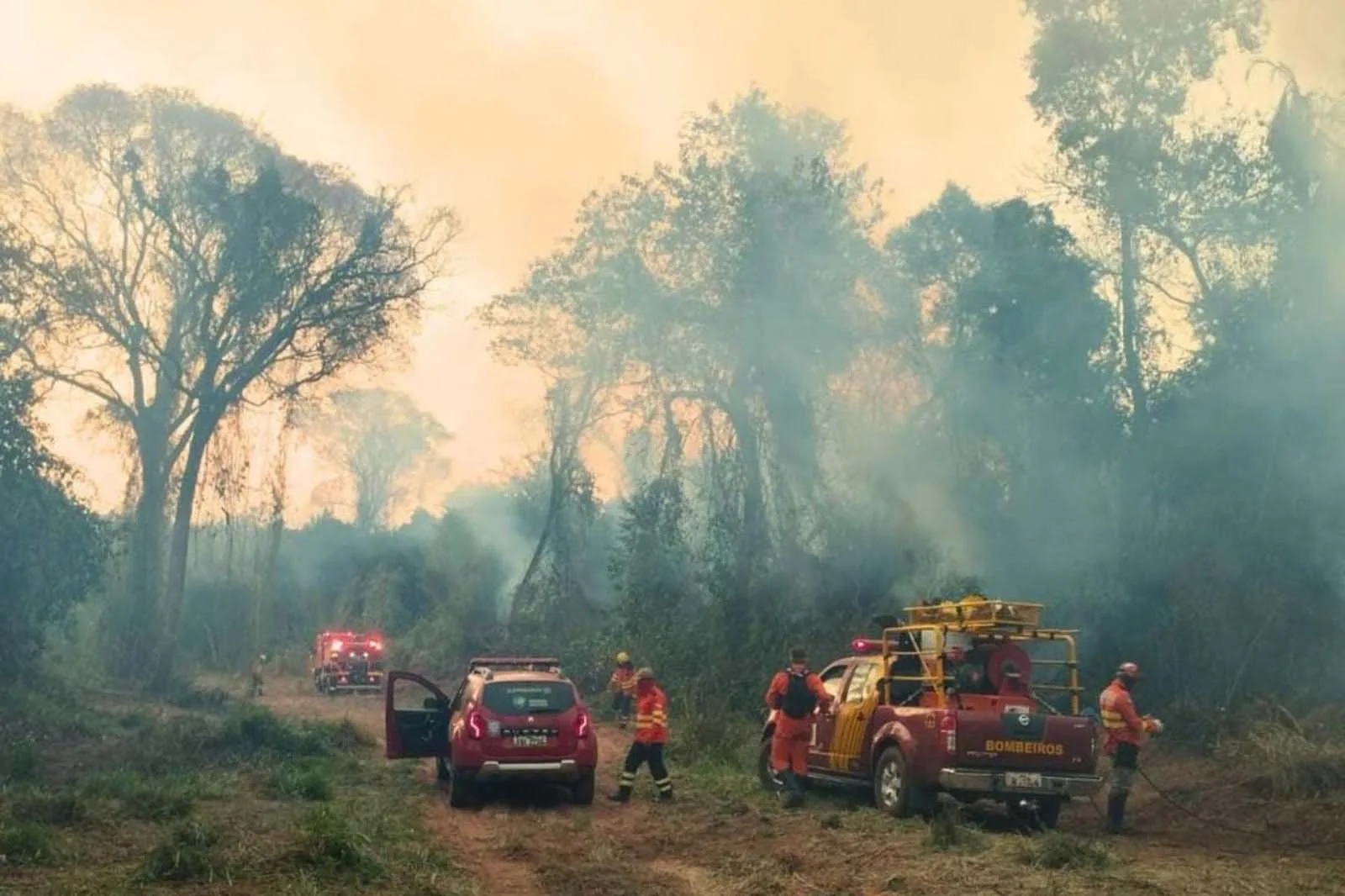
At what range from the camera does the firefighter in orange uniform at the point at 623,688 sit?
2345 cm

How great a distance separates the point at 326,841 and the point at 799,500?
923 inches

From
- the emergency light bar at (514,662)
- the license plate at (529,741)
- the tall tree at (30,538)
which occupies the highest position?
the tall tree at (30,538)

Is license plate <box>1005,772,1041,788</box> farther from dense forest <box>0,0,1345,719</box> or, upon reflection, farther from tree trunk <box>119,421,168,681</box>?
tree trunk <box>119,421,168,681</box>

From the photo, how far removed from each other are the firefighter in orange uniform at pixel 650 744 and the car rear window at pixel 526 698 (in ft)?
3.00

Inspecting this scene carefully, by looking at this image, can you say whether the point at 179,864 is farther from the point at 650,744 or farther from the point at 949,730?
the point at 949,730

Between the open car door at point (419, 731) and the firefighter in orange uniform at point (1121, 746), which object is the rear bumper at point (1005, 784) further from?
the open car door at point (419, 731)

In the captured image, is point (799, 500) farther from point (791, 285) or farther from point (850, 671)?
point (850, 671)

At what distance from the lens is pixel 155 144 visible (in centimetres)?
3369

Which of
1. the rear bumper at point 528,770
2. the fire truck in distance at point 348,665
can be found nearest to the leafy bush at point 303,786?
the rear bumper at point 528,770

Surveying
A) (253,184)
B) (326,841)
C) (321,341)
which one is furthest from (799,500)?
(326,841)

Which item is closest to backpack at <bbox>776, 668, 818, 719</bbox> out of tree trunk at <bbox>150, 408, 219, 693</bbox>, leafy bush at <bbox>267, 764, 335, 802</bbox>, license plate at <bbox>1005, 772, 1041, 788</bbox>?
license plate at <bbox>1005, 772, 1041, 788</bbox>

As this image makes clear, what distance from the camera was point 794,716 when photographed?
14.4 m

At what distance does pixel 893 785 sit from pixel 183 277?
90.4 ft

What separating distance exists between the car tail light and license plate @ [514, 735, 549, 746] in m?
4.94
